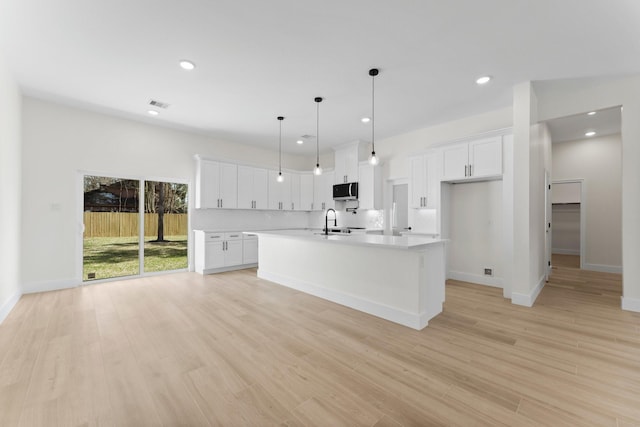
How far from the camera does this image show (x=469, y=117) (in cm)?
496

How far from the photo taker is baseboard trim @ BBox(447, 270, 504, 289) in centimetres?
458

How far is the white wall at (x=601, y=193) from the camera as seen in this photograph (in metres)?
5.73

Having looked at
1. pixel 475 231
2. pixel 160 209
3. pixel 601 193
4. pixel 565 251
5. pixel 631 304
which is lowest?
pixel 631 304

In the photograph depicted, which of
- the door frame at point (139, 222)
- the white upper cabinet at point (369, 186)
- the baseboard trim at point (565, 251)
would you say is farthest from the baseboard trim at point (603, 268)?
the door frame at point (139, 222)

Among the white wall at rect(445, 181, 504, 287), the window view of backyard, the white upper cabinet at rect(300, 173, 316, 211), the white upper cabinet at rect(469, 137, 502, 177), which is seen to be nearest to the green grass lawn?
the window view of backyard

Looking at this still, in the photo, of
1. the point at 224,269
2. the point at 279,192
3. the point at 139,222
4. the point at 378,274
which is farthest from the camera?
the point at 279,192

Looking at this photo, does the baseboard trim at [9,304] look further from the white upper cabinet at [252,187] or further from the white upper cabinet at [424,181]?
the white upper cabinet at [424,181]

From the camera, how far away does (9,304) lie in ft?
11.3

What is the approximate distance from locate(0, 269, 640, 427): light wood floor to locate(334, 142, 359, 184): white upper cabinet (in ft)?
12.2

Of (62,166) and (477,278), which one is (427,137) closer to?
(477,278)

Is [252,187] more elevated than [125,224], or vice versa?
[252,187]

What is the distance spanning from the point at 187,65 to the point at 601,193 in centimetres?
824

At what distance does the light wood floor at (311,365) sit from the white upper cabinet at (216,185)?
2.60 metres

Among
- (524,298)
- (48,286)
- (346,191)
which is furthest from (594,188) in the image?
(48,286)
